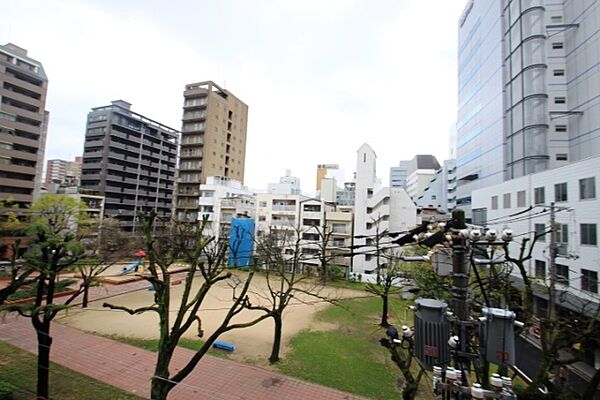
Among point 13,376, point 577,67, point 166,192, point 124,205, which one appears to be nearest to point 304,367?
point 13,376

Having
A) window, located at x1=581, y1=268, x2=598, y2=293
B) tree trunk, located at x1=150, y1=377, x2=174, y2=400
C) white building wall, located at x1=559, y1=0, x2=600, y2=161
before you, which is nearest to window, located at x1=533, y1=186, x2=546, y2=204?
window, located at x1=581, y1=268, x2=598, y2=293

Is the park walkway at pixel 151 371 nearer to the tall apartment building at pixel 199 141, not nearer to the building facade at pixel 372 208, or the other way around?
the building facade at pixel 372 208

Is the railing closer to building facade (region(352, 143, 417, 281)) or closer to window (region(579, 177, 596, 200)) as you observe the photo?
building facade (region(352, 143, 417, 281))

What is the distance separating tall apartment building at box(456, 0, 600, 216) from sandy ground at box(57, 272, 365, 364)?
70.0 feet

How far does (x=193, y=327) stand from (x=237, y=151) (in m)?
36.1

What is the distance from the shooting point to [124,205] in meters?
42.9

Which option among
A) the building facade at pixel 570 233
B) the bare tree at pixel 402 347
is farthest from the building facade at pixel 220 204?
the bare tree at pixel 402 347

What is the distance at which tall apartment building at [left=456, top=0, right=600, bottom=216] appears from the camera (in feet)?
70.2

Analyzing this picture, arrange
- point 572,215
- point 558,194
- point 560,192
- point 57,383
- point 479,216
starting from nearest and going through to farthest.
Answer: point 57,383 < point 572,215 < point 560,192 < point 558,194 < point 479,216

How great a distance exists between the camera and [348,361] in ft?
34.8

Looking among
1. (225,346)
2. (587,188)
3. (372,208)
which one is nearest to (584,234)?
(587,188)

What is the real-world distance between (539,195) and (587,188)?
3.61m

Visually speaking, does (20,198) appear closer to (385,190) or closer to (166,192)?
(166,192)

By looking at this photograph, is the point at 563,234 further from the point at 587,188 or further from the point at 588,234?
the point at 587,188
